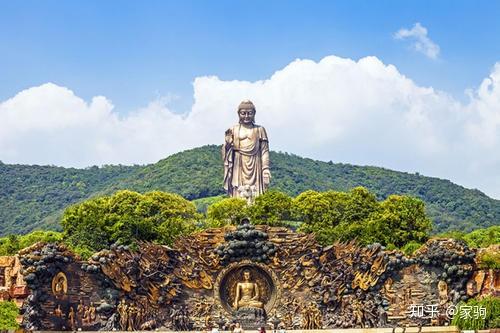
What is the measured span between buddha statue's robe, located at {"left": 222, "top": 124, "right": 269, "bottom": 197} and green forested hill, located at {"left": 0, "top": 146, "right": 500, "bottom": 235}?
96.1 feet

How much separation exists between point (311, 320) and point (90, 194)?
62.2 m

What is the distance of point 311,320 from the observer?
37.7 metres

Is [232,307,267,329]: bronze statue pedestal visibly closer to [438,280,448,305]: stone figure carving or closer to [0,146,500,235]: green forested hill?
[438,280,448,305]: stone figure carving

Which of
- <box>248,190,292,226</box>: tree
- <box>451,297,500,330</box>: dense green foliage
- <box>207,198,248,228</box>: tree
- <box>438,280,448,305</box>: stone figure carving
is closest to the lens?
<box>451,297,500,330</box>: dense green foliage

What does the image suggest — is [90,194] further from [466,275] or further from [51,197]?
[466,275]

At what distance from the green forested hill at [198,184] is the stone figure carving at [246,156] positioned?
2927 centimetres

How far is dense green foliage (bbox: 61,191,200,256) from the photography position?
44469 mm

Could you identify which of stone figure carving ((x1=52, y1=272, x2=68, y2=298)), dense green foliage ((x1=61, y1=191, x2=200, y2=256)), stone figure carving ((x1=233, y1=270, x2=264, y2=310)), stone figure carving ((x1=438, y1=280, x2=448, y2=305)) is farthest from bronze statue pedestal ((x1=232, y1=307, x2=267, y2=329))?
stone figure carving ((x1=438, y1=280, x2=448, y2=305))

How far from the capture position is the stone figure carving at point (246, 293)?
127 ft

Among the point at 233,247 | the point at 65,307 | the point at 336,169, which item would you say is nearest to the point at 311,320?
the point at 233,247

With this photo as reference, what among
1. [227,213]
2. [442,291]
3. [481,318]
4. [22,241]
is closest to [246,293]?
[442,291]

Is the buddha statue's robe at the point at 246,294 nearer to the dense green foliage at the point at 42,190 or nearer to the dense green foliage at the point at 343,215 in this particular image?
the dense green foliage at the point at 343,215

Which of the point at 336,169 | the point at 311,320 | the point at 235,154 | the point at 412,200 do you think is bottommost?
the point at 311,320

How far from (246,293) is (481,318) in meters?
10.3
